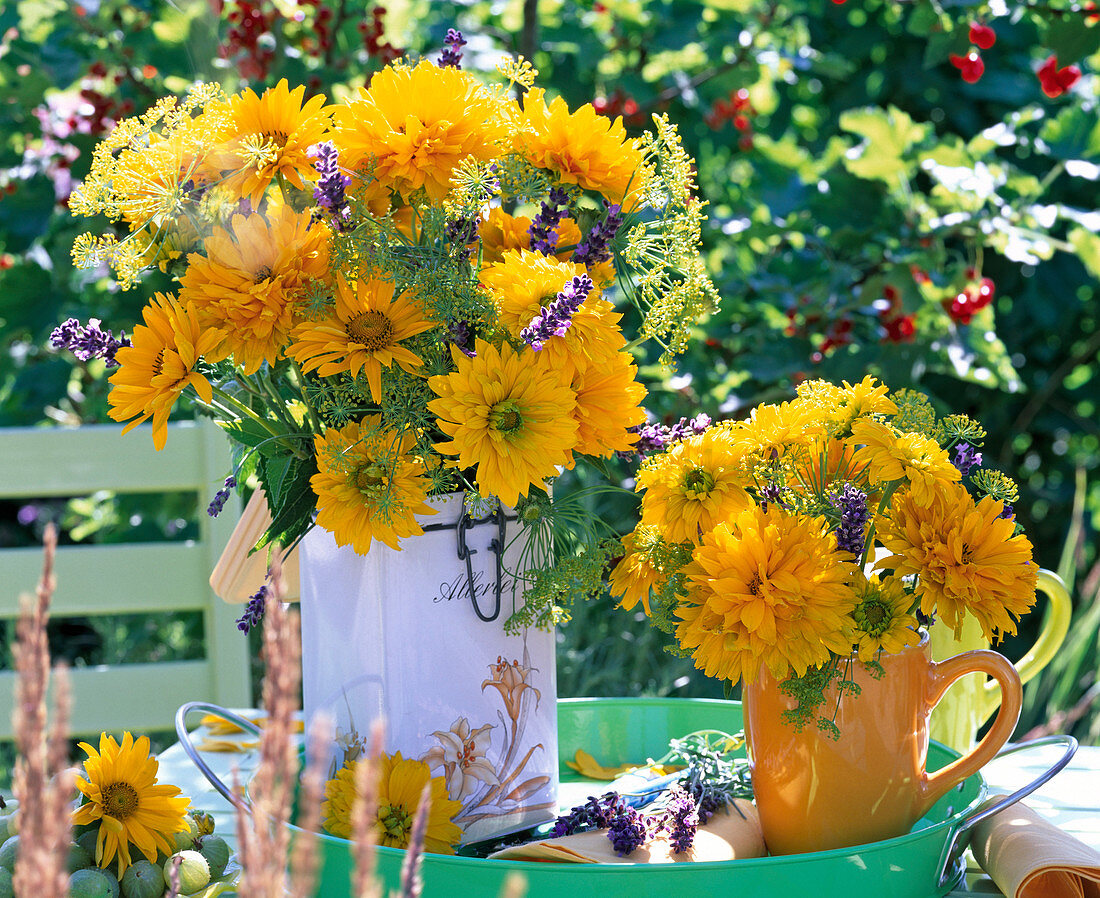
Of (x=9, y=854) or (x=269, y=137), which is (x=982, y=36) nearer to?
(x=269, y=137)

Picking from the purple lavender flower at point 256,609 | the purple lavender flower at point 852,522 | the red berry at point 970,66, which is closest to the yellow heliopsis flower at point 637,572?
the purple lavender flower at point 852,522

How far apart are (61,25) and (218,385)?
1.51m

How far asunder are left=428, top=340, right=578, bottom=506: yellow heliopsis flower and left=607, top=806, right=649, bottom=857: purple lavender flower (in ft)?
0.65

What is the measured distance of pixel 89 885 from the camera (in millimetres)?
539

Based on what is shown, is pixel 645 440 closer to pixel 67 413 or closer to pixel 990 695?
pixel 990 695

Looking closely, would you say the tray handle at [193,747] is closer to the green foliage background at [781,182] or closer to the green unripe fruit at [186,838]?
the green unripe fruit at [186,838]

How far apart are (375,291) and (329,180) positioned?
2.4 inches

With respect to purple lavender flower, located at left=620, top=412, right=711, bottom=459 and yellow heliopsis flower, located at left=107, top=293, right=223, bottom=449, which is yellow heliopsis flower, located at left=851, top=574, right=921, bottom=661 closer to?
purple lavender flower, located at left=620, top=412, right=711, bottom=459

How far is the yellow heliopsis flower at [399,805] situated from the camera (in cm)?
60

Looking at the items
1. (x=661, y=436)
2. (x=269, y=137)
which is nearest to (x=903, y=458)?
(x=661, y=436)

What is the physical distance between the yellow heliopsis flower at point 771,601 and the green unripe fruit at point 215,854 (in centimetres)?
28

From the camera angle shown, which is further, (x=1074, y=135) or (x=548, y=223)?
(x=1074, y=135)

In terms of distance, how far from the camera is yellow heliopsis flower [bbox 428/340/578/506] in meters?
0.55

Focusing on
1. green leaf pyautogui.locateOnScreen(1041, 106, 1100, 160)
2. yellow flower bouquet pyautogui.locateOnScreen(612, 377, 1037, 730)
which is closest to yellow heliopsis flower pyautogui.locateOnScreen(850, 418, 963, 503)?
yellow flower bouquet pyautogui.locateOnScreen(612, 377, 1037, 730)
